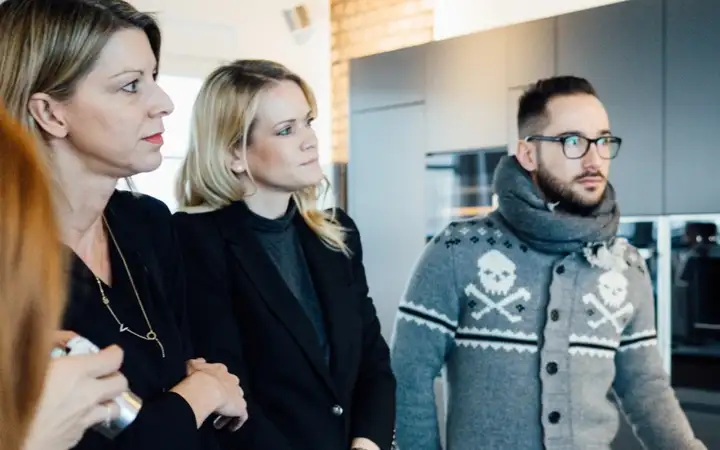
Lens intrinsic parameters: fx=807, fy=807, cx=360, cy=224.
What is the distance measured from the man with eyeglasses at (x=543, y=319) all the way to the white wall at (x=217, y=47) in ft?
7.54

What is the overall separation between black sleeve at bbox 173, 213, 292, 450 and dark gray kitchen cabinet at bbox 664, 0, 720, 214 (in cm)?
191

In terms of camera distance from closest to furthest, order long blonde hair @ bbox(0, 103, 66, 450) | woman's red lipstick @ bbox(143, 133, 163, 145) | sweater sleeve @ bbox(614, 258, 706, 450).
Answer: long blonde hair @ bbox(0, 103, 66, 450)
woman's red lipstick @ bbox(143, 133, 163, 145)
sweater sleeve @ bbox(614, 258, 706, 450)

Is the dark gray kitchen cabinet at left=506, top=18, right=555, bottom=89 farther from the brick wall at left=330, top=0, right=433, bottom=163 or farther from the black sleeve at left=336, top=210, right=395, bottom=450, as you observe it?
the black sleeve at left=336, top=210, right=395, bottom=450

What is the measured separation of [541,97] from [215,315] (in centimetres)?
89

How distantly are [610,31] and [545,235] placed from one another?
64.6 inches

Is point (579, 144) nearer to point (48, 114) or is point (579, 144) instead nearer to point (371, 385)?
point (371, 385)

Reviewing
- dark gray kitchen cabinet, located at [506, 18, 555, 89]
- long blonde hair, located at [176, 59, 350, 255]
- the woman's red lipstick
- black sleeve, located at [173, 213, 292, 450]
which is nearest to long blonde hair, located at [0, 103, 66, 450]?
the woman's red lipstick

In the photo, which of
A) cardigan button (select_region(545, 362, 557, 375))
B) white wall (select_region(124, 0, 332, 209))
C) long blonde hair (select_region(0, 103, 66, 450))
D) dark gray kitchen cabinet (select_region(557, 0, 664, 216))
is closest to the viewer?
long blonde hair (select_region(0, 103, 66, 450))

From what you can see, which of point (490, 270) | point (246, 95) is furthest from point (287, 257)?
point (490, 270)

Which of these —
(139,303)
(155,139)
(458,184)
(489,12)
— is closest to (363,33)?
(489,12)

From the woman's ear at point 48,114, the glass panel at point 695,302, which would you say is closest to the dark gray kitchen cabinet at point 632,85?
A: the glass panel at point 695,302

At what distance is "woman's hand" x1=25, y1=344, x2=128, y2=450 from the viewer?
84cm

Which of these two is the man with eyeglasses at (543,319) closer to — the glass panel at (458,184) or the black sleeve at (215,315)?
the black sleeve at (215,315)

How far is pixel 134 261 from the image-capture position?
1235 millimetres
